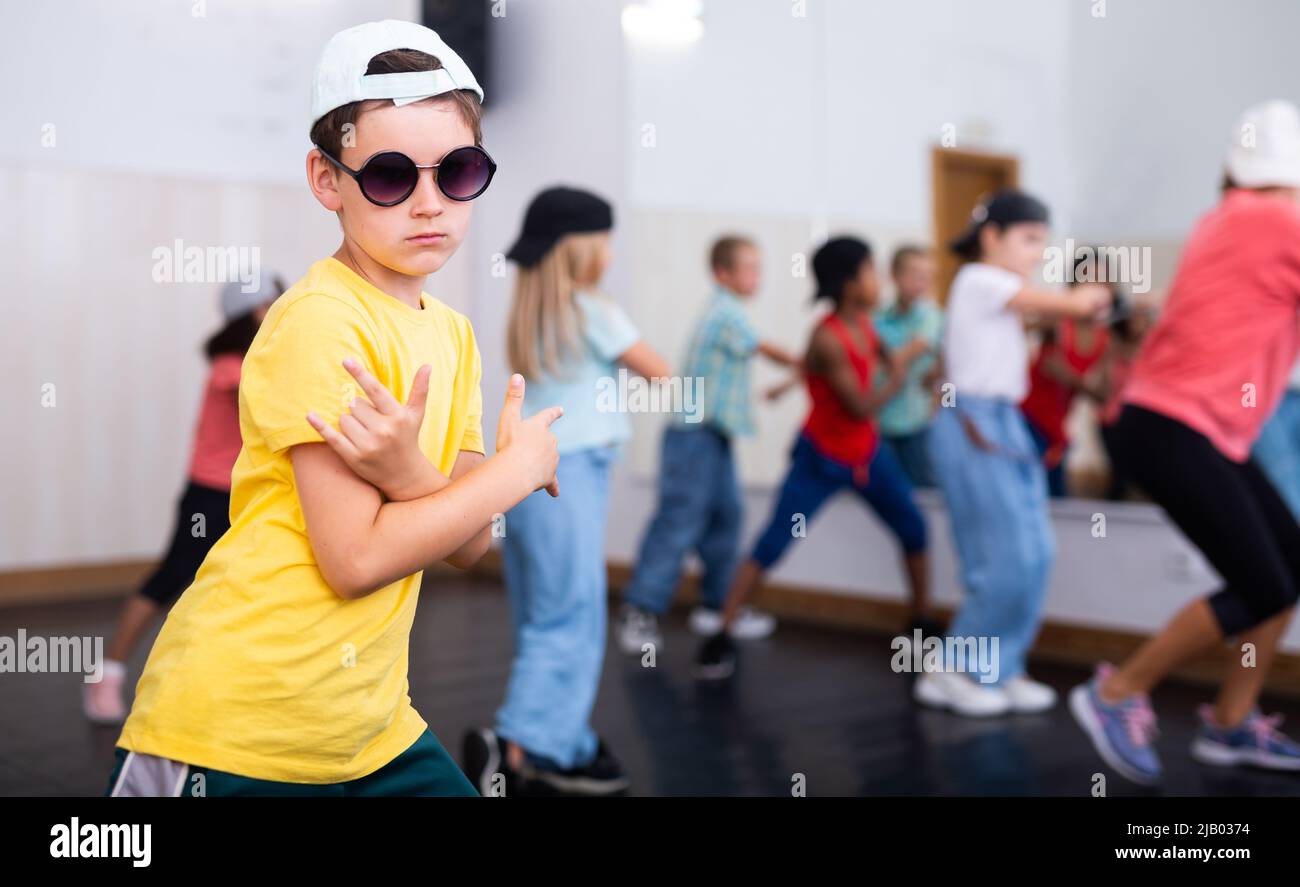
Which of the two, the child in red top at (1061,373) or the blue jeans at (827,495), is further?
the child in red top at (1061,373)

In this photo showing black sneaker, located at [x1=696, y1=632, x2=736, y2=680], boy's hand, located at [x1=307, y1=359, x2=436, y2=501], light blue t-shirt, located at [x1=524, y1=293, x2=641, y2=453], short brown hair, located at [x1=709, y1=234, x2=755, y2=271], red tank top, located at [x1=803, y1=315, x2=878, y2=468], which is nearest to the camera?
boy's hand, located at [x1=307, y1=359, x2=436, y2=501]

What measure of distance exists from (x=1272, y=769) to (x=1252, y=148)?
1.40 m

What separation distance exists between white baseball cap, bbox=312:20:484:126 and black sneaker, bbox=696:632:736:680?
10.6ft

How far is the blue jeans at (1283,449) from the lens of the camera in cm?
388

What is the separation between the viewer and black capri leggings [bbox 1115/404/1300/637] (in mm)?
2676

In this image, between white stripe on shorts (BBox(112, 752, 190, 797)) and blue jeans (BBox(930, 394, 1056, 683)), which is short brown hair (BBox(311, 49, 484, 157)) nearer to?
white stripe on shorts (BBox(112, 752, 190, 797))

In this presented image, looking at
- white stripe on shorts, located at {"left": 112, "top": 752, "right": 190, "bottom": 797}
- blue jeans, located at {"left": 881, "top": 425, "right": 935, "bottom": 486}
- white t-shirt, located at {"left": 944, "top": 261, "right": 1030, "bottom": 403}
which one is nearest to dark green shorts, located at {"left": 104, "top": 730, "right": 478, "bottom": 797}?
white stripe on shorts, located at {"left": 112, "top": 752, "right": 190, "bottom": 797}

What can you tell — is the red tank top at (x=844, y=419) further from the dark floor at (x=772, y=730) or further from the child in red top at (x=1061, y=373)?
the child in red top at (x=1061, y=373)

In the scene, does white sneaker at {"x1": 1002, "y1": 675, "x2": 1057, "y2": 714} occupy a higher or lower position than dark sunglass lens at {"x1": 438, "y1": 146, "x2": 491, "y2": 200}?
lower

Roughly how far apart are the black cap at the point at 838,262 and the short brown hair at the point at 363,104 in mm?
3148

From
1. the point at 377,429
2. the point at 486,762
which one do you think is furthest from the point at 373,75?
the point at 486,762

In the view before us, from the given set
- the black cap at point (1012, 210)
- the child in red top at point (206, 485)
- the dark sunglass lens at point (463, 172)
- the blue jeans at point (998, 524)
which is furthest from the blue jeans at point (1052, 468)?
the dark sunglass lens at point (463, 172)
